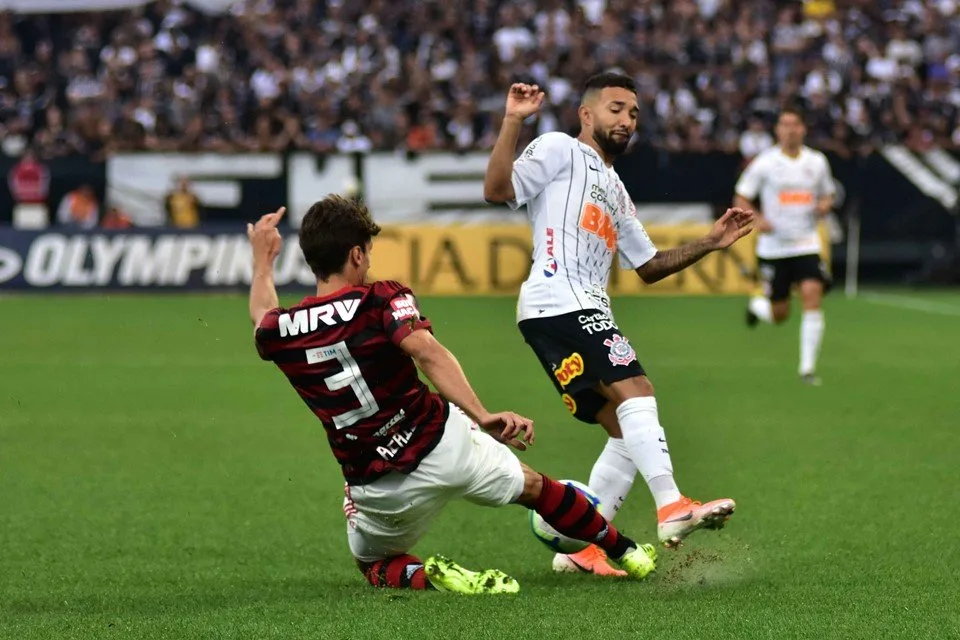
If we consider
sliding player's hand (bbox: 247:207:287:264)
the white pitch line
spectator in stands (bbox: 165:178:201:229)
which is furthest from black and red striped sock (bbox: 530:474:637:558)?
spectator in stands (bbox: 165:178:201:229)

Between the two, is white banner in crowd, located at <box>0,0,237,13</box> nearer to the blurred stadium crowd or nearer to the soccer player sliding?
the blurred stadium crowd

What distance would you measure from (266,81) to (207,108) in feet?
3.87

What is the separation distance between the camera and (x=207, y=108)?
2794 centimetres

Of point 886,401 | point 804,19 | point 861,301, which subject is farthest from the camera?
point 804,19

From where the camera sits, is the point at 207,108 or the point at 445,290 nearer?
the point at 445,290

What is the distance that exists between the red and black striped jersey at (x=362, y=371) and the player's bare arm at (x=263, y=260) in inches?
6.5

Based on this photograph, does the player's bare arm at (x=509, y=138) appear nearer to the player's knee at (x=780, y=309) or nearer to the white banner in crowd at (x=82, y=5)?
the player's knee at (x=780, y=309)

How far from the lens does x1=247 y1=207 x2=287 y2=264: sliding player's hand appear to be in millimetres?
5883

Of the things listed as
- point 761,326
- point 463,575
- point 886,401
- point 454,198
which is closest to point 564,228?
point 463,575

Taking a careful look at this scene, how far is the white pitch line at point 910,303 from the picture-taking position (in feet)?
72.6

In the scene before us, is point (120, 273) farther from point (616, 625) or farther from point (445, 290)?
point (616, 625)

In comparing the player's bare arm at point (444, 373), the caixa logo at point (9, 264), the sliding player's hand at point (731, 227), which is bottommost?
the caixa logo at point (9, 264)

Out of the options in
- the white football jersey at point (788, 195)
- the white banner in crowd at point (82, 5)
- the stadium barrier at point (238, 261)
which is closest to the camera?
the white football jersey at point (788, 195)

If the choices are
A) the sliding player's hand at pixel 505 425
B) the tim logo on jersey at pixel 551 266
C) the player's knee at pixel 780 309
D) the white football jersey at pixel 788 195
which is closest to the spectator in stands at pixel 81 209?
the player's knee at pixel 780 309
